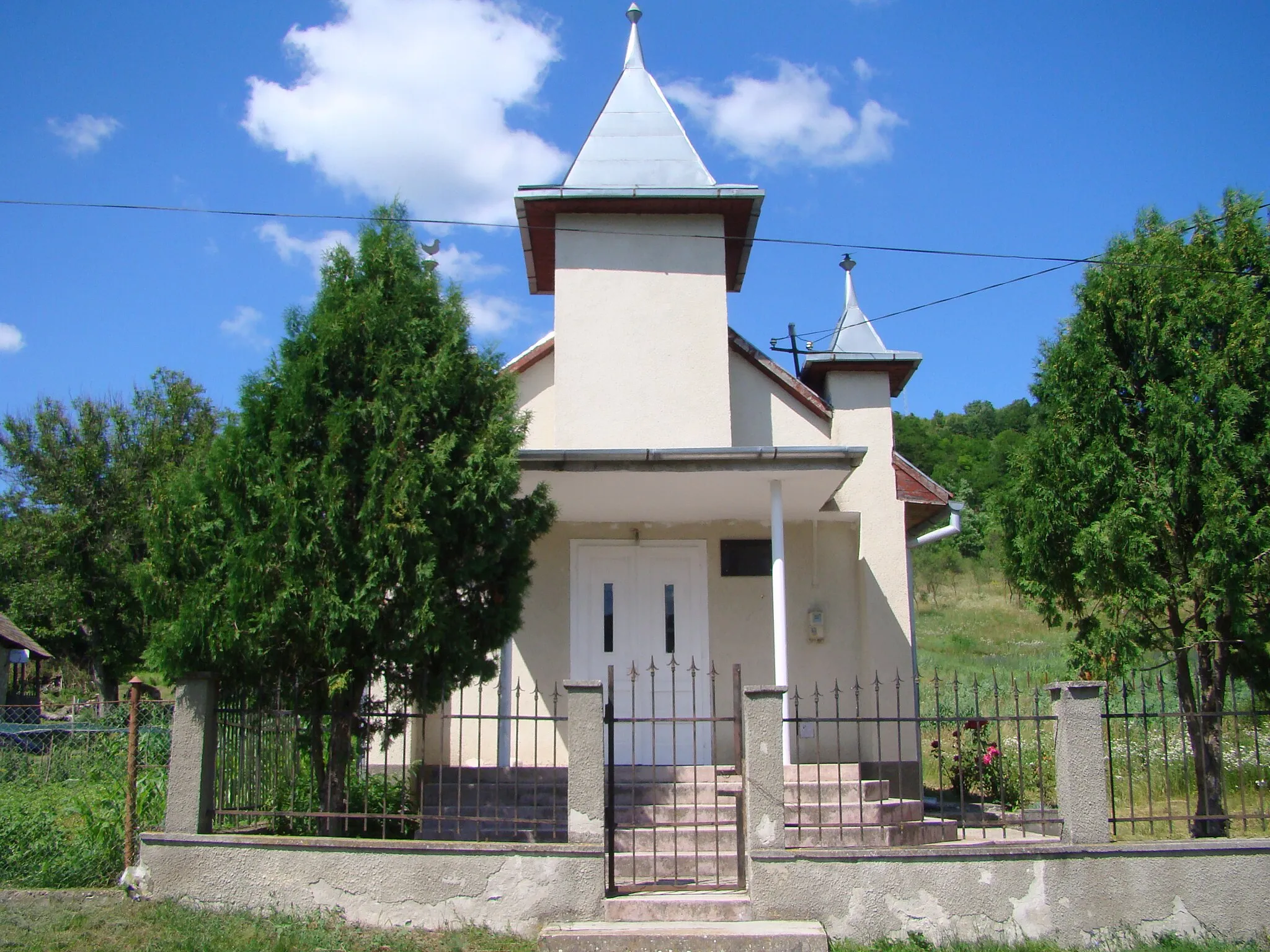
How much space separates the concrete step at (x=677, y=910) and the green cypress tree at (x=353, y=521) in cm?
183

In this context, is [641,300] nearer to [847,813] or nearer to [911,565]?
[911,565]

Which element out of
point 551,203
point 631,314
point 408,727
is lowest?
point 408,727

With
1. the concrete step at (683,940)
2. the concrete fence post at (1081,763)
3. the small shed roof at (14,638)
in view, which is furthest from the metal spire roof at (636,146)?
the small shed roof at (14,638)

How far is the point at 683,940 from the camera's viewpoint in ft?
19.0

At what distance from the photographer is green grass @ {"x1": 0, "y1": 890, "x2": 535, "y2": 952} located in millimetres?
5824

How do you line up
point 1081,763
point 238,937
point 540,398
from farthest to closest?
point 540,398 → point 1081,763 → point 238,937

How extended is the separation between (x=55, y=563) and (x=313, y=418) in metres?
25.5

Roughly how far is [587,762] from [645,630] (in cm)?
386

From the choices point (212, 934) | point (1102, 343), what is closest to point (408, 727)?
point (212, 934)

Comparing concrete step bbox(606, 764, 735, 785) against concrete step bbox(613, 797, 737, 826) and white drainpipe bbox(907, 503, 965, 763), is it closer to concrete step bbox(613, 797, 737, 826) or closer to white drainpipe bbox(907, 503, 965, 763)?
concrete step bbox(613, 797, 737, 826)

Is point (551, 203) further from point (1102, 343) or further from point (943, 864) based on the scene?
point (943, 864)

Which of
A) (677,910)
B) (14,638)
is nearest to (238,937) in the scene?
(677,910)

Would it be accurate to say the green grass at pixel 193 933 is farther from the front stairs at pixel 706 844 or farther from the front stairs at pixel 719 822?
the front stairs at pixel 719 822

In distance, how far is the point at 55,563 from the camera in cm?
2762
